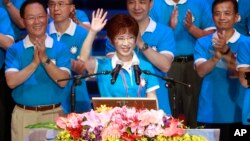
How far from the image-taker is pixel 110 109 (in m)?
3.23

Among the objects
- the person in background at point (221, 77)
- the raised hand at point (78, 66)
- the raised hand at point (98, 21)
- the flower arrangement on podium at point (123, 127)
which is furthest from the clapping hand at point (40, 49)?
the flower arrangement on podium at point (123, 127)

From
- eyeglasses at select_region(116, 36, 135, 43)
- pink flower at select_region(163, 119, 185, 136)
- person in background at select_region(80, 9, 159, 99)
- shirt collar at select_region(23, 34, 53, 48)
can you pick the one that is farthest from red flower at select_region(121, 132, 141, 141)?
shirt collar at select_region(23, 34, 53, 48)

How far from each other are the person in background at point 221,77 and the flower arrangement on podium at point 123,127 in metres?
2.46

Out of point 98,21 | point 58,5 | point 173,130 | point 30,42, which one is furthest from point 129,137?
point 58,5

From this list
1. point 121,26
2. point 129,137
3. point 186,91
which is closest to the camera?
point 129,137

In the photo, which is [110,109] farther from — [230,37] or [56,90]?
[230,37]

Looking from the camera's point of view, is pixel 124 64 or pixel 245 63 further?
pixel 245 63

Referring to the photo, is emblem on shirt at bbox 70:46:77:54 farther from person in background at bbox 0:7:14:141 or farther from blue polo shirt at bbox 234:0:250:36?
blue polo shirt at bbox 234:0:250:36

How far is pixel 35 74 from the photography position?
520 centimetres

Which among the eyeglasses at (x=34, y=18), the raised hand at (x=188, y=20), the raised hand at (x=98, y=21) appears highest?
the raised hand at (x=188, y=20)

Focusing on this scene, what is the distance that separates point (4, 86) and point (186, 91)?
5.89 ft

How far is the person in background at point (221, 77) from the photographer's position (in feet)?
18.2

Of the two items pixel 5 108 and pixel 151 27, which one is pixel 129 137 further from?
pixel 5 108

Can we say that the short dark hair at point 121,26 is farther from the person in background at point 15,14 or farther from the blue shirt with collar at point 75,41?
the person in background at point 15,14
